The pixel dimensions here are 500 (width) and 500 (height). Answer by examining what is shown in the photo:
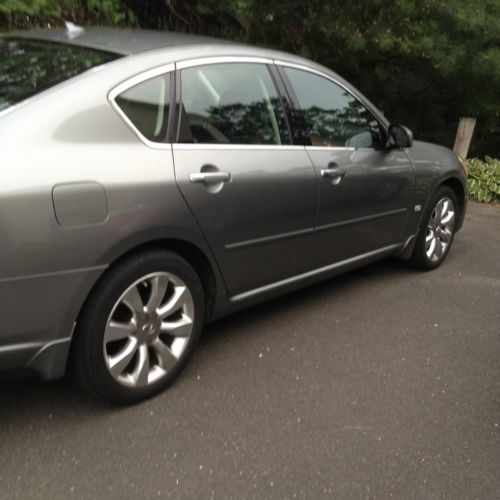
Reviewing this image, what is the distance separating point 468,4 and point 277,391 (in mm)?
5642

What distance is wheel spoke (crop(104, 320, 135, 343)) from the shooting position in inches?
97.1

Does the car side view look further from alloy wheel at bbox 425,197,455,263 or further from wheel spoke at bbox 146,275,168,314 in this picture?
alloy wheel at bbox 425,197,455,263

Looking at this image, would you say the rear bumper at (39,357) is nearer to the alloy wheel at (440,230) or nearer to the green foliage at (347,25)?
the alloy wheel at (440,230)

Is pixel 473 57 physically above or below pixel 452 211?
above

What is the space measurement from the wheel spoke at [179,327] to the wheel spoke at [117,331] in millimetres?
194

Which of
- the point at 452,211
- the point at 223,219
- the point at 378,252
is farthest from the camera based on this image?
the point at 452,211

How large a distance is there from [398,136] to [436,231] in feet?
3.62

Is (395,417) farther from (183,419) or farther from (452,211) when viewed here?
(452,211)

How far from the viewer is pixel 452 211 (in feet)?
16.0

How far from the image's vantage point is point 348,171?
3.59m

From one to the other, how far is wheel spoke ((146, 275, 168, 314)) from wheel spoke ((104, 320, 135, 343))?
0.38 ft

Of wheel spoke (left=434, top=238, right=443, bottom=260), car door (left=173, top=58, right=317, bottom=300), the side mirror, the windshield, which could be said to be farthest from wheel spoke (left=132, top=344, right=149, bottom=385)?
wheel spoke (left=434, top=238, right=443, bottom=260)

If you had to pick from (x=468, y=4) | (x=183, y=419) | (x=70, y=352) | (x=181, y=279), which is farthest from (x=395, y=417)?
(x=468, y=4)

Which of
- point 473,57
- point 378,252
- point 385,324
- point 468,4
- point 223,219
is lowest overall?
point 385,324
